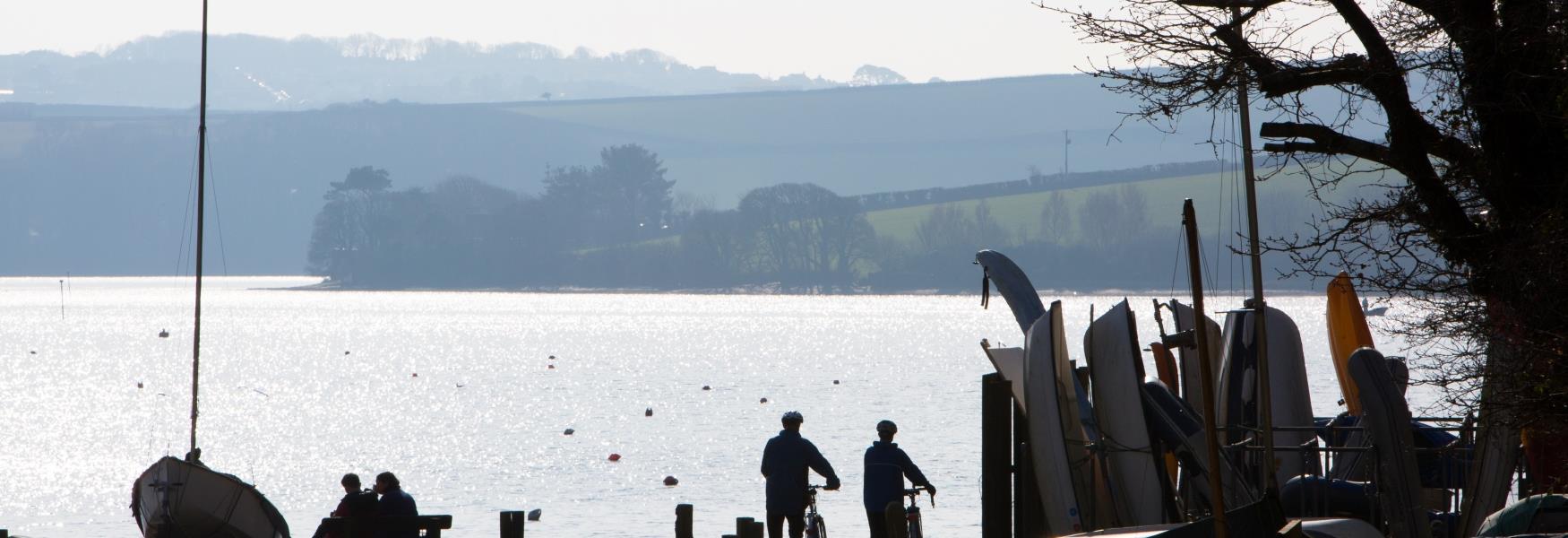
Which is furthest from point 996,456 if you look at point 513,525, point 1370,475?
point 513,525

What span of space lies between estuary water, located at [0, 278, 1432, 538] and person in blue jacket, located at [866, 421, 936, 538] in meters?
13.2

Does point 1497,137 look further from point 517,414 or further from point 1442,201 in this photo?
point 517,414

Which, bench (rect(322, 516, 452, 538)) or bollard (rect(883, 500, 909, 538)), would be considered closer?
bollard (rect(883, 500, 909, 538))

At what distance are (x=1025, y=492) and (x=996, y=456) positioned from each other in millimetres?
969

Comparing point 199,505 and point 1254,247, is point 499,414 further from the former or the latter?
point 1254,247

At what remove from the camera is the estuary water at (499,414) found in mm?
37031

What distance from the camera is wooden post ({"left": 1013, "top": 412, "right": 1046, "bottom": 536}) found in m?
16.7

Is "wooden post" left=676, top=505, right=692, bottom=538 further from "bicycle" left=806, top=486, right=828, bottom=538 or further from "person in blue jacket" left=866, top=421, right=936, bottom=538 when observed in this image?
"person in blue jacket" left=866, top=421, right=936, bottom=538

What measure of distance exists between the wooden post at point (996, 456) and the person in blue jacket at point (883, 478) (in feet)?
1.82

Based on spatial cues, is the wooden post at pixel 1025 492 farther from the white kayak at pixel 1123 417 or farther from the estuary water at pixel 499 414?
the estuary water at pixel 499 414

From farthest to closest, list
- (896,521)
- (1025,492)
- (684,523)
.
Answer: (684,523)
(1025,492)
(896,521)

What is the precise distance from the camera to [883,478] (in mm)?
16609

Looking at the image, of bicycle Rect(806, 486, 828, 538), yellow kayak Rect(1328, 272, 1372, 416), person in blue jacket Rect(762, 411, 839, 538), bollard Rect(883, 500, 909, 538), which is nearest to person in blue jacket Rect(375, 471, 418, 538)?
person in blue jacket Rect(762, 411, 839, 538)

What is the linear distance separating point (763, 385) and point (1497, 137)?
71.2m
